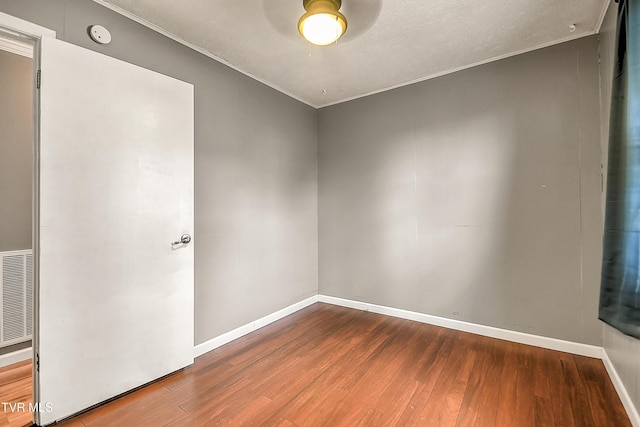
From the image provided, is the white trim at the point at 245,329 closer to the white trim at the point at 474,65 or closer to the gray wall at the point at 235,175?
the gray wall at the point at 235,175

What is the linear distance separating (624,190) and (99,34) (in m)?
3.39

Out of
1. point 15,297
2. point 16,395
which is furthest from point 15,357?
point 16,395

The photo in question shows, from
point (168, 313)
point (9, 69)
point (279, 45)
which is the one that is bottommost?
point (168, 313)

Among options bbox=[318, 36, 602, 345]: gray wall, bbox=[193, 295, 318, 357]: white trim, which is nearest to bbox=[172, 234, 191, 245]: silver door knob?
bbox=[193, 295, 318, 357]: white trim

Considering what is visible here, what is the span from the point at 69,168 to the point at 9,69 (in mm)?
1672

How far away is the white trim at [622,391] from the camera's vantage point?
5.18 feet

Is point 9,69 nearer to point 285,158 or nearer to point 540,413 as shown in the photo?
point 285,158

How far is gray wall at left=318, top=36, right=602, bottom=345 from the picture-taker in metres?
2.35

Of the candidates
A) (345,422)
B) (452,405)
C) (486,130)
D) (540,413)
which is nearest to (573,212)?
(486,130)

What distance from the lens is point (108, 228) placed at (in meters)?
1.82

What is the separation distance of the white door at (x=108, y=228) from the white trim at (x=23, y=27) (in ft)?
0.30

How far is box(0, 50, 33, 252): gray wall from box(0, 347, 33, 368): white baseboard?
34.6 inches

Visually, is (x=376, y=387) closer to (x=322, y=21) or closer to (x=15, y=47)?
(x=322, y=21)

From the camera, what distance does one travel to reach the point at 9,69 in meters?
2.38
